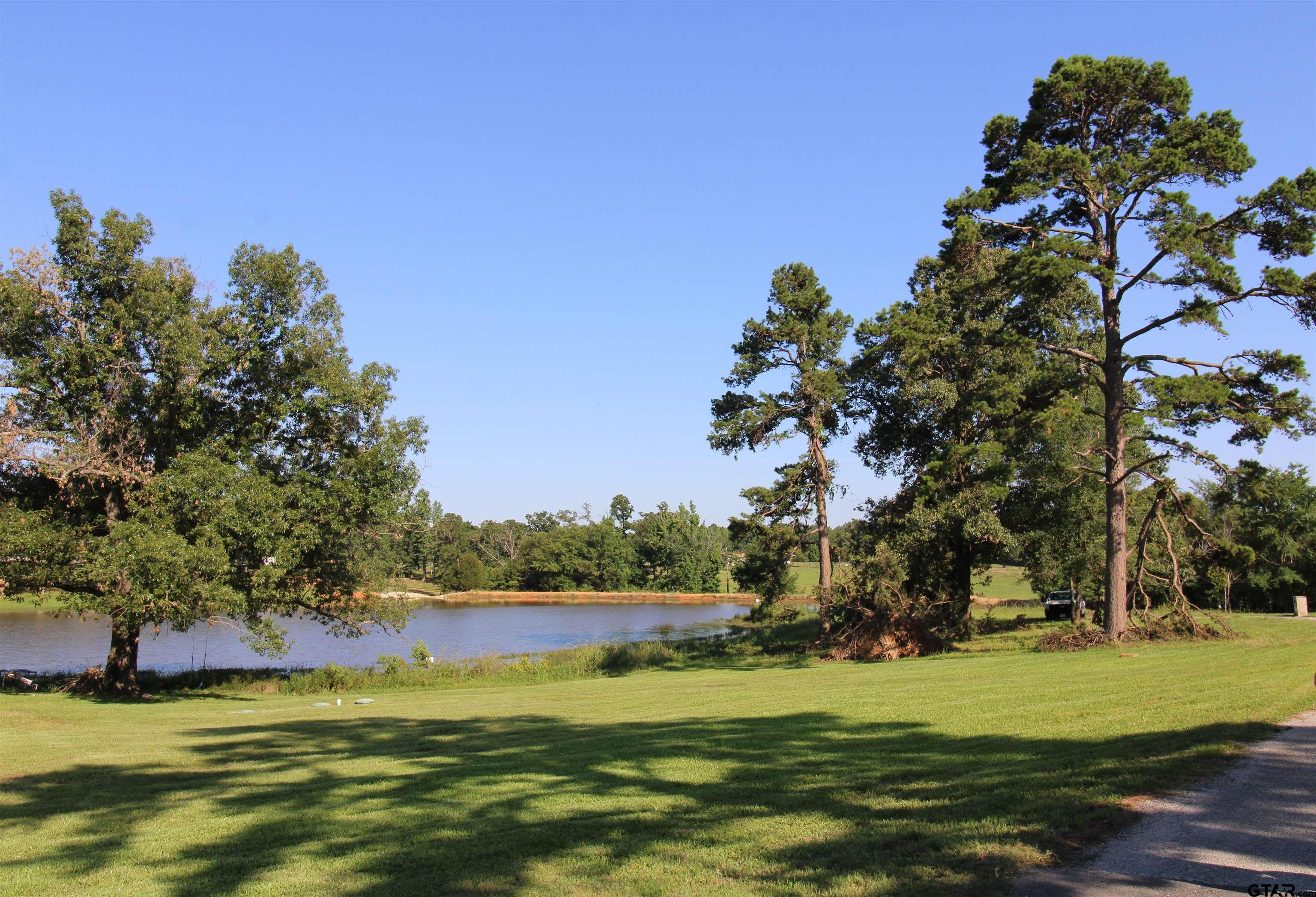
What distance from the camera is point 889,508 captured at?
104ft

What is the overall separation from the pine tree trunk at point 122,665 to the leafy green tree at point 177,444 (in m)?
0.04

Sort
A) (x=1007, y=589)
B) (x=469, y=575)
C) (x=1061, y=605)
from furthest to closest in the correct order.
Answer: (x=469, y=575), (x=1007, y=589), (x=1061, y=605)

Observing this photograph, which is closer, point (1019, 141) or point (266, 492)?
point (266, 492)

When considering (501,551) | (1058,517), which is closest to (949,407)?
(1058,517)

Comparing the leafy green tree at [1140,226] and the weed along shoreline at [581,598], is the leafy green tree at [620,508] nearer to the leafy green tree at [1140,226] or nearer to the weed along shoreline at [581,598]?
the weed along shoreline at [581,598]

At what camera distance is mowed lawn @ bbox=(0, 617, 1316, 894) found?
572 centimetres

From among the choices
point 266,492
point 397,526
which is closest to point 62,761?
point 266,492

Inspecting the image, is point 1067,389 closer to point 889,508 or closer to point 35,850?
point 889,508

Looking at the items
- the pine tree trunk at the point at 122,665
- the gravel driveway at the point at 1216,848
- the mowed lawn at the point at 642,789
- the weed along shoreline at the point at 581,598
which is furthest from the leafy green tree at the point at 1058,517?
the weed along shoreline at the point at 581,598

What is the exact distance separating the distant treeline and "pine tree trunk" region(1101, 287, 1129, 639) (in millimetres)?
80681

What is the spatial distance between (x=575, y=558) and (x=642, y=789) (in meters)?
104

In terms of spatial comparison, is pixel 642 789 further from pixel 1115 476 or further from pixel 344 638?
pixel 344 638

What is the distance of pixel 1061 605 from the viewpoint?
135 ft

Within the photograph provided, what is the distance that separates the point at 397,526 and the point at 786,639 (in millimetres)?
20744
